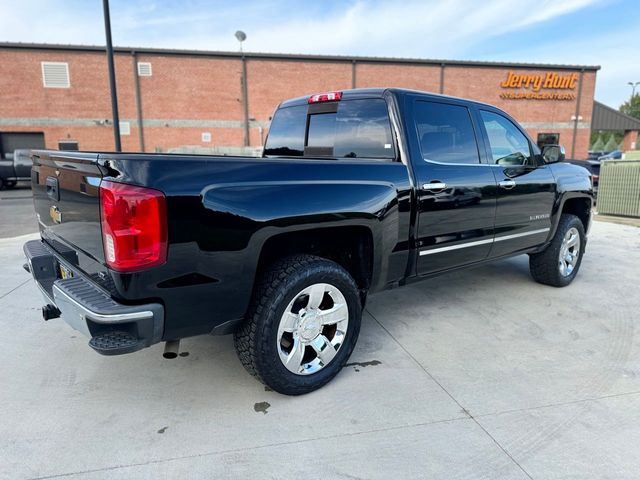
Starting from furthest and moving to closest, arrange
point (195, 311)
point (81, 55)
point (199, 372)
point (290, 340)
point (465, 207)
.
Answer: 1. point (81, 55)
2. point (465, 207)
3. point (199, 372)
4. point (290, 340)
5. point (195, 311)

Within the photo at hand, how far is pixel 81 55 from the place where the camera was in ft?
79.0

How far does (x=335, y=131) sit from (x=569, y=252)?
3363 millimetres

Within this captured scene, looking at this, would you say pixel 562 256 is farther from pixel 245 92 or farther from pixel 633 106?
pixel 633 106

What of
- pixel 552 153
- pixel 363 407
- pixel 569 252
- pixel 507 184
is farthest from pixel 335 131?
pixel 569 252

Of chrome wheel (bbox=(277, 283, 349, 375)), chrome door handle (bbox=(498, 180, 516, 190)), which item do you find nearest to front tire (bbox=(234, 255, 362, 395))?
chrome wheel (bbox=(277, 283, 349, 375))

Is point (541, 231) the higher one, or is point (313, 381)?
point (541, 231)

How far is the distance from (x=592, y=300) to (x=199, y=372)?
4051mm

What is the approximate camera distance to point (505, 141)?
4.14m

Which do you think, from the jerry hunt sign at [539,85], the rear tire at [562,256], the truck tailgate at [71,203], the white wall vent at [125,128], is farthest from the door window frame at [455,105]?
the jerry hunt sign at [539,85]

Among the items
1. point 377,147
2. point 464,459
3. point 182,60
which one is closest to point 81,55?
point 182,60

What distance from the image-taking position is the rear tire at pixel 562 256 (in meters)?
4.86

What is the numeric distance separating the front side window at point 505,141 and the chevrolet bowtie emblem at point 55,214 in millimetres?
3413

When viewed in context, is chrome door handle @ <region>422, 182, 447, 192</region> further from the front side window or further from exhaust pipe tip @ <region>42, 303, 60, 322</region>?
exhaust pipe tip @ <region>42, 303, 60, 322</region>

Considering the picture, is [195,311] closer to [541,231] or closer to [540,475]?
[540,475]
